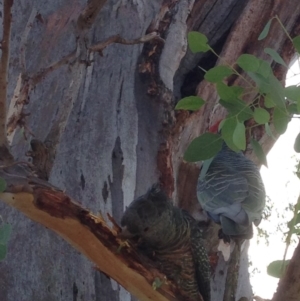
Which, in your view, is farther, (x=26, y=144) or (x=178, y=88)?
(x=178, y=88)

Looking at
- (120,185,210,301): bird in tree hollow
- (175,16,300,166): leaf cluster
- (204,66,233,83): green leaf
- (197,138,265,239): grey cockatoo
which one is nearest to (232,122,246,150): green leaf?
(175,16,300,166): leaf cluster

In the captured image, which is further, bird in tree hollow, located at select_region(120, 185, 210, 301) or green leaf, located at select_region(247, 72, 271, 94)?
bird in tree hollow, located at select_region(120, 185, 210, 301)

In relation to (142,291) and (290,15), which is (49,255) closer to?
(142,291)

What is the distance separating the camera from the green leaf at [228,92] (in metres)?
0.94

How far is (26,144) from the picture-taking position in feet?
5.15

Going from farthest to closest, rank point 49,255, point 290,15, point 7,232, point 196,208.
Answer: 1. point 290,15
2. point 196,208
3. point 49,255
4. point 7,232

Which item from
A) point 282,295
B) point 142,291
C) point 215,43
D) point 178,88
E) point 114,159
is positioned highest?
point 215,43

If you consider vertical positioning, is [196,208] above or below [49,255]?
above

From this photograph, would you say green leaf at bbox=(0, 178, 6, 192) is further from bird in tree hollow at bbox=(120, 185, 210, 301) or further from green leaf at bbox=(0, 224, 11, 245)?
bird in tree hollow at bbox=(120, 185, 210, 301)

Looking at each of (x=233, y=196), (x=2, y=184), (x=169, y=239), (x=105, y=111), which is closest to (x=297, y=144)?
(x=169, y=239)

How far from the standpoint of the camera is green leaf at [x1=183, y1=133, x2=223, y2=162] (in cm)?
101

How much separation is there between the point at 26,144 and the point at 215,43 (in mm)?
984

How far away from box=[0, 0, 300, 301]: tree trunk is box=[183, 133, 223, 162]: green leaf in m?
0.30

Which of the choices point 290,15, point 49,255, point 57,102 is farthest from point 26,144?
point 290,15
